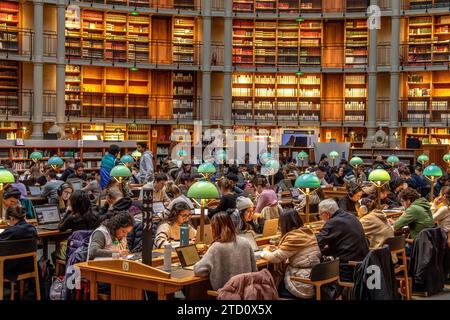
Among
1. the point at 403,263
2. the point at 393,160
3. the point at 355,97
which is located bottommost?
the point at 403,263

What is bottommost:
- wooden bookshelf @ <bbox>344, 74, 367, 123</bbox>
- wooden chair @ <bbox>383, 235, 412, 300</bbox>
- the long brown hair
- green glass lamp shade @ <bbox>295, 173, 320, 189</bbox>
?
wooden chair @ <bbox>383, 235, 412, 300</bbox>

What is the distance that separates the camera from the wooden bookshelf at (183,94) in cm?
2338

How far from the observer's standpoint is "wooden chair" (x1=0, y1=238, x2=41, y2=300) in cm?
632

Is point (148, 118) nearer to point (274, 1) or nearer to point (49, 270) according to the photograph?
point (274, 1)

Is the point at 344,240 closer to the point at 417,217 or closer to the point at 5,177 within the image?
the point at 417,217

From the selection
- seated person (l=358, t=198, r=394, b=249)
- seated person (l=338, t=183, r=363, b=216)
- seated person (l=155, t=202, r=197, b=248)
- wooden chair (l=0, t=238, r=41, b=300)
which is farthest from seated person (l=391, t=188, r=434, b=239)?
wooden chair (l=0, t=238, r=41, b=300)

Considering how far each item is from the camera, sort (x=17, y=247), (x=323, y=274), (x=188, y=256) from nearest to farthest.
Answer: (x=323, y=274) → (x=188, y=256) → (x=17, y=247)

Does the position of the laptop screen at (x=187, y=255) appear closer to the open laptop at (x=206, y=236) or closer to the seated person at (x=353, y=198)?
the open laptop at (x=206, y=236)

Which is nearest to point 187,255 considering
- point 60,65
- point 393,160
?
point 393,160

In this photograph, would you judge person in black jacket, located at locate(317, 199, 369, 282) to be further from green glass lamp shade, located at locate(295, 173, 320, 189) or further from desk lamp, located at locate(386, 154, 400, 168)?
desk lamp, located at locate(386, 154, 400, 168)

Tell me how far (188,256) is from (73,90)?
1678cm

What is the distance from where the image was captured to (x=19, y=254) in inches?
253

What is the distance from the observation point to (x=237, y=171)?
564 inches

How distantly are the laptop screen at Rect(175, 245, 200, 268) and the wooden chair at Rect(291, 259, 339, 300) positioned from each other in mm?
956
